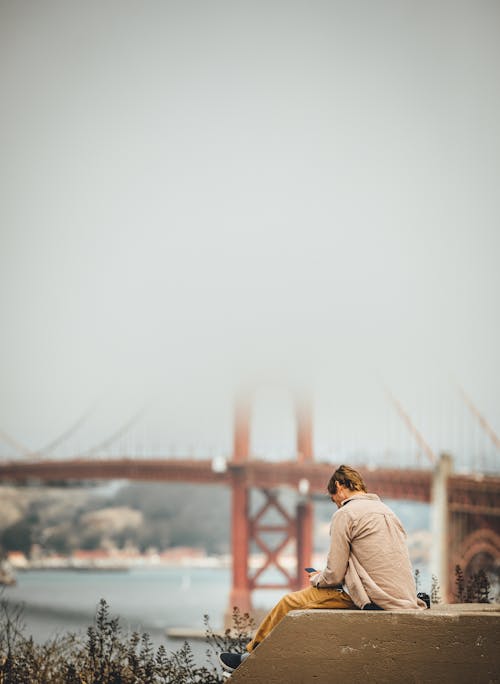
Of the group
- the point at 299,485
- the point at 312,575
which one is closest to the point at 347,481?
the point at 312,575

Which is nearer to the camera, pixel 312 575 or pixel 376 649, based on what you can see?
pixel 376 649

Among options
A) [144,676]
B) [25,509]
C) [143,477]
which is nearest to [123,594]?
[25,509]

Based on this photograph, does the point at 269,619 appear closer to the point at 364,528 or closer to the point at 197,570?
the point at 364,528

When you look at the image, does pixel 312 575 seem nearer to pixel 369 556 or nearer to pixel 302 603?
pixel 302 603

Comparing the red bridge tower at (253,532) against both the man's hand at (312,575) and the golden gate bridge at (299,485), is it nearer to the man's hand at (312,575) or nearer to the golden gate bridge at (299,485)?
the golden gate bridge at (299,485)

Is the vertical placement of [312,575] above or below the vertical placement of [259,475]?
below

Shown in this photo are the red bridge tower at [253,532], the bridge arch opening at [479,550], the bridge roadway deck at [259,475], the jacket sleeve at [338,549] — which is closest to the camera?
the jacket sleeve at [338,549]

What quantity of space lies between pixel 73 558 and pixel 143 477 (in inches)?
2812

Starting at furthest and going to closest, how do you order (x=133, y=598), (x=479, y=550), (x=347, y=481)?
1. (x=133, y=598)
2. (x=479, y=550)
3. (x=347, y=481)

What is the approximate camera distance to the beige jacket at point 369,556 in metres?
4.77

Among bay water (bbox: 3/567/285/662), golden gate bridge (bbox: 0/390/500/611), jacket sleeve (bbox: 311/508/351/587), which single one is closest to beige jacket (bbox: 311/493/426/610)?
jacket sleeve (bbox: 311/508/351/587)

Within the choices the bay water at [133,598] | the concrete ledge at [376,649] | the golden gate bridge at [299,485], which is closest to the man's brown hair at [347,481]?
the concrete ledge at [376,649]

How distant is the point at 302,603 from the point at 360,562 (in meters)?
0.31

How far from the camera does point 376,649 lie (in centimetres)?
478
